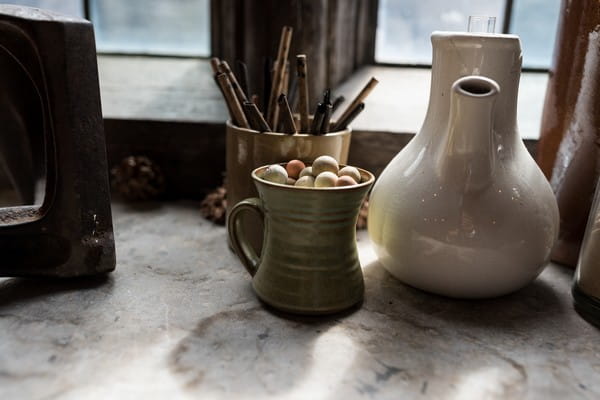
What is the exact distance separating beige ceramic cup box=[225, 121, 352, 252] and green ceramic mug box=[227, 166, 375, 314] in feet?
0.29

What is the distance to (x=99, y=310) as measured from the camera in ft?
1.86

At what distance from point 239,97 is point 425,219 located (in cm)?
28

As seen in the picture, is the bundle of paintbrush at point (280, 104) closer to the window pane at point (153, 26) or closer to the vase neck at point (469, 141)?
the vase neck at point (469, 141)

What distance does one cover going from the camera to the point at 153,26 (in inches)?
41.2

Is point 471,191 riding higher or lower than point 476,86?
lower

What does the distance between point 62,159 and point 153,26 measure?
553mm

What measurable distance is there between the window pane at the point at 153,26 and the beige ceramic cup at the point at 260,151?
0.40 metres

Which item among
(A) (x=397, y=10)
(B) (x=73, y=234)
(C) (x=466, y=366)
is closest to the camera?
(C) (x=466, y=366)

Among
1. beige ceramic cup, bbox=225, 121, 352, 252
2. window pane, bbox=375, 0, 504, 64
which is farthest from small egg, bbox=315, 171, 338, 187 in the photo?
window pane, bbox=375, 0, 504, 64

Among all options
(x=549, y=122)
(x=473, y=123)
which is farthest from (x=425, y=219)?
(x=549, y=122)

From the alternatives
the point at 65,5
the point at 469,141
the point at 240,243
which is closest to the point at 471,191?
the point at 469,141

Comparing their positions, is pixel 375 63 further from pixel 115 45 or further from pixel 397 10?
pixel 115 45

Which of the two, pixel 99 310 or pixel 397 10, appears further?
pixel 397 10

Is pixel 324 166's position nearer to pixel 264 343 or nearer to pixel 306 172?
pixel 306 172
